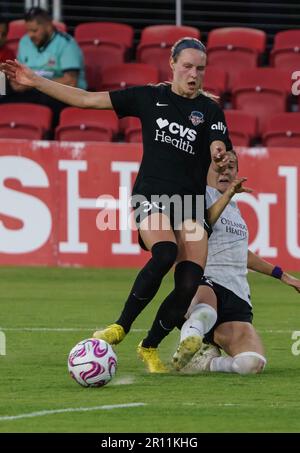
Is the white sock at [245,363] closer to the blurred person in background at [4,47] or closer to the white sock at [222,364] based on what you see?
the white sock at [222,364]

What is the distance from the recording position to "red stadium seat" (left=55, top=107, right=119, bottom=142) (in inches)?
634

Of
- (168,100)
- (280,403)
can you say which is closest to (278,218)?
(168,100)

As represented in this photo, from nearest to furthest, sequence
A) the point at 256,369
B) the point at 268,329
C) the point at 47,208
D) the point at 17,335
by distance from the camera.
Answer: the point at 256,369 → the point at 17,335 → the point at 268,329 → the point at 47,208

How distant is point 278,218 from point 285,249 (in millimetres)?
358

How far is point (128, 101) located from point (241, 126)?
7.56m

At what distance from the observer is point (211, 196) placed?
912 centimetres

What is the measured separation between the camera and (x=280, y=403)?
731cm

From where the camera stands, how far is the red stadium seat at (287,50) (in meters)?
17.8

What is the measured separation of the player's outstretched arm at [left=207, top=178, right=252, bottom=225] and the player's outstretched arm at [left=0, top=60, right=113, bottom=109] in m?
0.92

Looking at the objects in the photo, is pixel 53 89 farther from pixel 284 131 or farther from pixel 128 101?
pixel 284 131

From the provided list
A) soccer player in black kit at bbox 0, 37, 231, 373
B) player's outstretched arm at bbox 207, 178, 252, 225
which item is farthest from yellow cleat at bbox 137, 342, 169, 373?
player's outstretched arm at bbox 207, 178, 252, 225

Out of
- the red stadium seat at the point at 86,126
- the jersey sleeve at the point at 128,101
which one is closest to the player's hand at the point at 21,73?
the jersey sleeve at the point at 128,101

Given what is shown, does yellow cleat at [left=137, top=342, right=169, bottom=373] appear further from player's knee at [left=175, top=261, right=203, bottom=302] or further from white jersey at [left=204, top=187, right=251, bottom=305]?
white jersey at [left=204, top=187, right=251, bottom=305]

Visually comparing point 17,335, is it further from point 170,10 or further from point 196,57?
point 170,10
